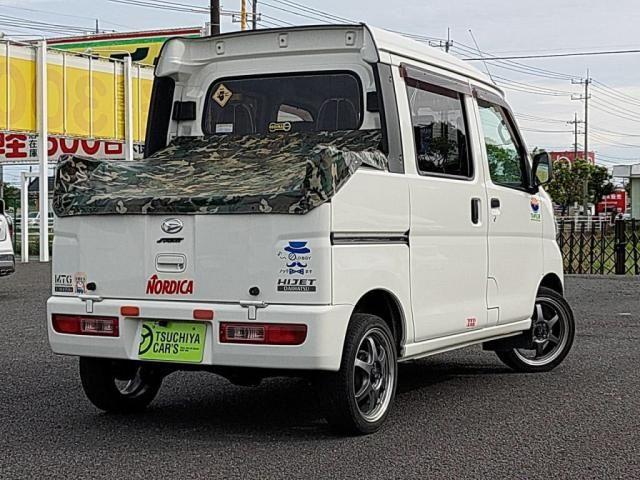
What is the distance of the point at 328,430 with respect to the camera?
677 centimetres

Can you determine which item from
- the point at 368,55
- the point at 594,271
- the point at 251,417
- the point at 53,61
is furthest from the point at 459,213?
the point at 53,61

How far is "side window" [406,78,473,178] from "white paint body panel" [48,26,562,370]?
115 mm

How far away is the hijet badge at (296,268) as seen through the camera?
6.07 m

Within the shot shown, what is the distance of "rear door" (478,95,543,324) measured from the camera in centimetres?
823

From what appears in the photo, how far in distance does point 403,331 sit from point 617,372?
10.0ft

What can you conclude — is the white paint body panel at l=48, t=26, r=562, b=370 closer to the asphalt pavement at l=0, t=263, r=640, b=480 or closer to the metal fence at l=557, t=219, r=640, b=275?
the asphalt pavement at l=0, t=263, r=640, b=480

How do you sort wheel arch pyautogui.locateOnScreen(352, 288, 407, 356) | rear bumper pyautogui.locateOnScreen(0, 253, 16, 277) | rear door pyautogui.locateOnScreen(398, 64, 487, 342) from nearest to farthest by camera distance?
wheel arch pyautogui.locateOnScreen(352, 288, 407, 356), rear door pyautogui.locateOnScreen(398, 64, 487, 342), rear bumper pyautogui.locateOnScreen(0, 253, 16, 277)

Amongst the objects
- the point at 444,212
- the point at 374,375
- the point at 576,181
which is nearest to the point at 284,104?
the point at 444,212

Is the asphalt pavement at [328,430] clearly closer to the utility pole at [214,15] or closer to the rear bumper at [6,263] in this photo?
the rear bumper at [6,263]

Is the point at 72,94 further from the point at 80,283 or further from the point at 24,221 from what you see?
the point at 80,283

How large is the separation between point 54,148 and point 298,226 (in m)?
24.2

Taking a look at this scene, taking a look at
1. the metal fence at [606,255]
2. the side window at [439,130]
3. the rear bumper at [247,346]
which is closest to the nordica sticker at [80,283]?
the rear bumper at [247,346]

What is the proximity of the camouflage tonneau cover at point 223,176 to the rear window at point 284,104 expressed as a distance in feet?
0.28

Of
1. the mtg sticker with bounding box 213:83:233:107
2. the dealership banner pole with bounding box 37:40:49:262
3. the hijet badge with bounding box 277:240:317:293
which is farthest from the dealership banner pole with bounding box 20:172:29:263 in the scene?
the hijet badge with bounding box 277:240:317:293
